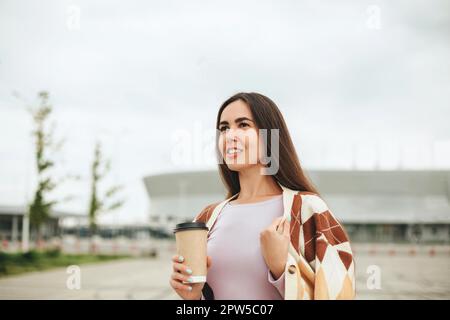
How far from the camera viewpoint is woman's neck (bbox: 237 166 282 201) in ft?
6.71

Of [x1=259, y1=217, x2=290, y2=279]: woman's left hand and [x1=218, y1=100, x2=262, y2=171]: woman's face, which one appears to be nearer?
[x1=259, y1=217, x2=290, y2=279]: woman's left hand

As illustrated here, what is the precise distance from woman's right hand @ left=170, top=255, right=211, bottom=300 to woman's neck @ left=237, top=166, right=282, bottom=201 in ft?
1.12

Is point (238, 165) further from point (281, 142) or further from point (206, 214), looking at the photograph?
point (206, 214)

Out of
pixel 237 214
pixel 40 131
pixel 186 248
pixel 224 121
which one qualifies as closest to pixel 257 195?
pixel 237 214

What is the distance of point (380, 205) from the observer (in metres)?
67.9

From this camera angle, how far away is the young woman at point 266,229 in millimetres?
1682

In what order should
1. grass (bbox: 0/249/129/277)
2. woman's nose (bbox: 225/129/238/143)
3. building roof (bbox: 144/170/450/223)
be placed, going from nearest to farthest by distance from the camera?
woman's nose (bbox: 225/129/238/143), grass (bbox: 0/249/129/277), building roof (bbox: 144/170/450/223)

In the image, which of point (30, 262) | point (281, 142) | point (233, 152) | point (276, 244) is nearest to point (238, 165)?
point (233, 152)

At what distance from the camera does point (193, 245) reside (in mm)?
1711

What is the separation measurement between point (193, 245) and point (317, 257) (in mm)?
415

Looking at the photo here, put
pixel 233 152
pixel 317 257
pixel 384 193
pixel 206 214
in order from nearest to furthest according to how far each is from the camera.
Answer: pixel 317 257 → pixel 233 152 → pixel 206 214 → pixel 384 193

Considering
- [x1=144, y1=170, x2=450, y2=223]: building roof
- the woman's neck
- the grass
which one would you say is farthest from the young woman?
[x1=144, y1=170, x2=450, y2=223]: building roof

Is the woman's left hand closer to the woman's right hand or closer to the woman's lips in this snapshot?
the woman's right hand

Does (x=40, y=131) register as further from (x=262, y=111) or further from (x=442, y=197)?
(x=442, y=197)
